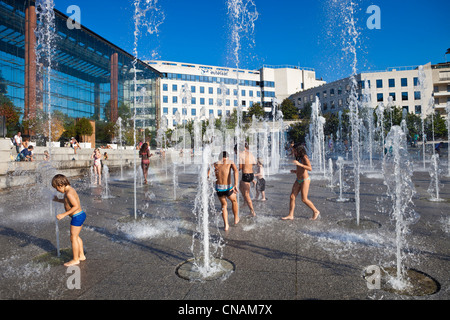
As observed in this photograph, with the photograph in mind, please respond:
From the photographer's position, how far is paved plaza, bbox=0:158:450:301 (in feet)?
10.3

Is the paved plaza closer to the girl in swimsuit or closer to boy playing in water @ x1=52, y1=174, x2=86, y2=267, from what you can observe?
boy playing in water @ x1=52, y1=174, x2=86, y2=267

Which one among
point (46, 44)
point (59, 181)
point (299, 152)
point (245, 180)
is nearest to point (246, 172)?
point (245, 180)

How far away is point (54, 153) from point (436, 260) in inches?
701

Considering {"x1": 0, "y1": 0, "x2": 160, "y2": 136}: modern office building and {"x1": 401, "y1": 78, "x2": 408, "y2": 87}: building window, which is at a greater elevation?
{"x1": 401, "y1": 78, "x2": 408, "y2": 87}: building window

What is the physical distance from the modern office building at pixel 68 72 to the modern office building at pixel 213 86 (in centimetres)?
1879

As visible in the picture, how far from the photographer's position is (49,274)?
142 inches

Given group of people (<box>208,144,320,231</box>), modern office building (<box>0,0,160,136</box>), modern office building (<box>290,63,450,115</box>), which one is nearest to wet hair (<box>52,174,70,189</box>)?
group of people (<box>208,144,320,231</box>)

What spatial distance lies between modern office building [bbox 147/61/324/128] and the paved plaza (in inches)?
2307

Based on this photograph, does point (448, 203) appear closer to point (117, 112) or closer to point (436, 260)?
point (436, 260)

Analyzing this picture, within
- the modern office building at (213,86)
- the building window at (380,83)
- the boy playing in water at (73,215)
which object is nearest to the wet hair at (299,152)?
the boy playing in water at (73,215)

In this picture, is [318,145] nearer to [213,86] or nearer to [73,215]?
[73,215]

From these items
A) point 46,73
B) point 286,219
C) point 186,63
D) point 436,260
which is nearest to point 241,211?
point 286,219

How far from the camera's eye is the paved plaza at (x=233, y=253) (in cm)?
313

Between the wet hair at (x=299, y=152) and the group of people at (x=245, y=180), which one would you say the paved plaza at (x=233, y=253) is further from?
the wet hair at (x=299, y=152)
